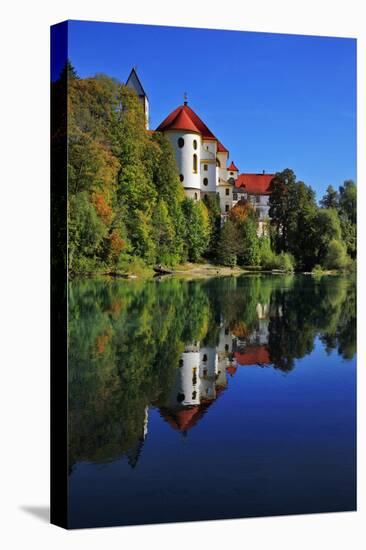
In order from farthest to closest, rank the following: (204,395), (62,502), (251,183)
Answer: (251,183)
(204,395)
(62,502)

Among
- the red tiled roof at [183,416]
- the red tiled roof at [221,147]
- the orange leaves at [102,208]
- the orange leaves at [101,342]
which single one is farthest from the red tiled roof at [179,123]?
the red tiled roof at [183,416]

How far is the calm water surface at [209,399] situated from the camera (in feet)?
30.8

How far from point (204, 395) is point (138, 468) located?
3.69 feet

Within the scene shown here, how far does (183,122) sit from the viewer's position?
10406mm

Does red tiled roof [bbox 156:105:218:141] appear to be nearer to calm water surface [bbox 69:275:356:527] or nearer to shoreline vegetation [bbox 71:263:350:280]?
shoreline vegetation [bbox 71:263:350:280]

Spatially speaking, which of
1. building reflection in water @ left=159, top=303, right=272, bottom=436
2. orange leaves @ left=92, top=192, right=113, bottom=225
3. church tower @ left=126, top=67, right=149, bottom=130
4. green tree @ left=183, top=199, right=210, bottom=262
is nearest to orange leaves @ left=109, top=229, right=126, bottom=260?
orange leaves @ left=92, top=192, right=113, bottom=225

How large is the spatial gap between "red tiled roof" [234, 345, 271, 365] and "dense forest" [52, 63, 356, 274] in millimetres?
Answer: 1192

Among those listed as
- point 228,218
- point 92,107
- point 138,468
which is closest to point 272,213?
point 228,218

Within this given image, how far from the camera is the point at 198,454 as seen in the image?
31.8 feet

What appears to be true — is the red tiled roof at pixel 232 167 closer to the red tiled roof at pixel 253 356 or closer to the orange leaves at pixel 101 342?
the red tiled roof at pixel 253 356

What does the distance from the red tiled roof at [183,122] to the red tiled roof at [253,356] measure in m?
2.49

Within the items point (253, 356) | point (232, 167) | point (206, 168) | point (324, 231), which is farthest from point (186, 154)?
point (253, 356)

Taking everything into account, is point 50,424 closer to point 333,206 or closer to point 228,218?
point 228,218

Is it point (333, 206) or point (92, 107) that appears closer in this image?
point (92, 107)
